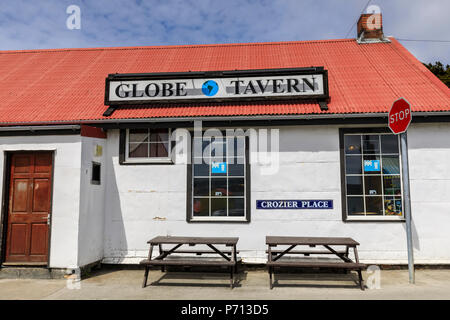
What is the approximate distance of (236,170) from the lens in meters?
7.60

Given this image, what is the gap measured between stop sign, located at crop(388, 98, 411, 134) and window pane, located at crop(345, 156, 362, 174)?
1.08 metres

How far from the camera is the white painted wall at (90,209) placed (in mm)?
6766

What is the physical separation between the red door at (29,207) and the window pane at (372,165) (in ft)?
22.7

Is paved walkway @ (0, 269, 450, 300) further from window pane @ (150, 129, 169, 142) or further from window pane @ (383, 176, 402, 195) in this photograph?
window pane @ (150, 129, 169, 142)

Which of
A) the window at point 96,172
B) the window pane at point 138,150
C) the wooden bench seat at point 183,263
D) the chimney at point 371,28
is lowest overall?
the wooden bench seat at point 183,263

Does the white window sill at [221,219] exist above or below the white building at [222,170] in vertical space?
below

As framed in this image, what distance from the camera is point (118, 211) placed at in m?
7.61

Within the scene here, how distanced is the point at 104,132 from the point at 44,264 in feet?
10.2

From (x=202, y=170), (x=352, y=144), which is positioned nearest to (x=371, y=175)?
(x=352, y=144)

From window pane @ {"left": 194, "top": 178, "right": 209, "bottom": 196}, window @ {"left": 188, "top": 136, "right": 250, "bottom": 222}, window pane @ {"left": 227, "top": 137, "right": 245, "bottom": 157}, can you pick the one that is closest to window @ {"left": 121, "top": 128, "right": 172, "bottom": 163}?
window @ {"left": 188, "top": 136, "right": 250, "bottom": 222}

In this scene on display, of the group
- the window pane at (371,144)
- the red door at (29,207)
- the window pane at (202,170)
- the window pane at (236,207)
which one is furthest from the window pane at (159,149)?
the window pane at (371,144)

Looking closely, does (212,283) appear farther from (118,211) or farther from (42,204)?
(42,204)

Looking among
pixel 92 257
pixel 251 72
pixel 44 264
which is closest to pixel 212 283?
pixel 92 257

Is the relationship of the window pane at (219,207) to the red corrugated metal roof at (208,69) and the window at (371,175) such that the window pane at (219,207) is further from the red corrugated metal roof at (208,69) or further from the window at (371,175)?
the window at (371,175)
